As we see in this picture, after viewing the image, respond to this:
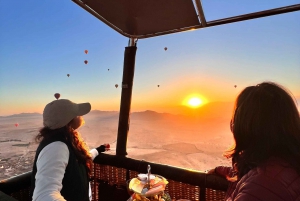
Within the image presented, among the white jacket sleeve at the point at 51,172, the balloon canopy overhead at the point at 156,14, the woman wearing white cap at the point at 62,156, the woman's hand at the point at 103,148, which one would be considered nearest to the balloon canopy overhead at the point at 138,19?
the balloon canopy overhead at the point at 156,14

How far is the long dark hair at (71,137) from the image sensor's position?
1405 millimetres

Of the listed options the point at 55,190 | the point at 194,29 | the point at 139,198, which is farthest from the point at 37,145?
the point at 194,29

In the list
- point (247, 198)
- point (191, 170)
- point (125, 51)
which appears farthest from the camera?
point (125, 51)

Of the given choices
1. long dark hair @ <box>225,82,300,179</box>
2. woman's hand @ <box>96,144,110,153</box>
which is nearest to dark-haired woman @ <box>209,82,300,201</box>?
long dark hair @ <box>225,82,300,179</box>

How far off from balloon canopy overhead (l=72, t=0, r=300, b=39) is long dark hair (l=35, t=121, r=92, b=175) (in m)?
0.86

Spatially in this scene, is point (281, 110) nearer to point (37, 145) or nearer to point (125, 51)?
point (37, 145)

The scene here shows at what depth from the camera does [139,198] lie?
126 centimetres

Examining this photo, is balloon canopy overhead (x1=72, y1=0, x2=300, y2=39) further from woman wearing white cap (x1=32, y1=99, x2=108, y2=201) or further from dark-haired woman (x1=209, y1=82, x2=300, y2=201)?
dark-haired woman (x1=209, y1=82, x2=300, y2=201)

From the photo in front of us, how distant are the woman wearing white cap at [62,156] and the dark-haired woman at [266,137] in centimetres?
81

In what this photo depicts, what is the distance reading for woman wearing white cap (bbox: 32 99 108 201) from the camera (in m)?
1.15

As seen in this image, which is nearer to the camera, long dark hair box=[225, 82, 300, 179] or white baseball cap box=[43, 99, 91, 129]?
long dark hair box=[225, 82, 300, 179]

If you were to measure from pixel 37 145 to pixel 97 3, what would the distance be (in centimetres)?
100

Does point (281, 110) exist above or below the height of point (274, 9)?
below

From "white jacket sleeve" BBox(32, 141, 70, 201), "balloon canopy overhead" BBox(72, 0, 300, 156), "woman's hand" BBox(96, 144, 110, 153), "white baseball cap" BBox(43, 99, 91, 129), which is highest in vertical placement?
"balloon canopy overhead" BBox(72, 0, 300, 156)
